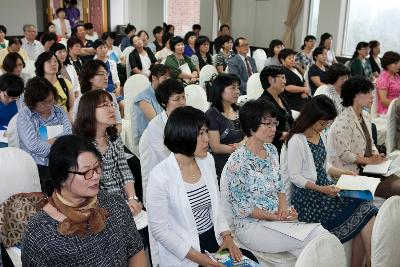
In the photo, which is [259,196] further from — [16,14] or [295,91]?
[16,14]

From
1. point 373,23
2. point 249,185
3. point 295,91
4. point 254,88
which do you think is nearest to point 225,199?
point 249,185

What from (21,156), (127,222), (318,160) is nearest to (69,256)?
(127,222)

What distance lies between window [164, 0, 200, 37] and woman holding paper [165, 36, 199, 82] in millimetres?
6668

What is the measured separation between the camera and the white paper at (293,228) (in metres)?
2.42

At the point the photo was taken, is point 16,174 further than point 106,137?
No

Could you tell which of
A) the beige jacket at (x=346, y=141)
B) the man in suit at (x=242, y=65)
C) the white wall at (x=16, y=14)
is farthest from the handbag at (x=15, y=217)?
the white wall at (x=16, y=14)

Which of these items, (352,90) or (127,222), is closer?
(127,222)

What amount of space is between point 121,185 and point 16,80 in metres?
1.62

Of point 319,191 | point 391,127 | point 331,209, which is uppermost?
point 391,127

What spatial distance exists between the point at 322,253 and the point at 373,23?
837cm

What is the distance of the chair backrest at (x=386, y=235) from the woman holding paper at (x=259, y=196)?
44cm

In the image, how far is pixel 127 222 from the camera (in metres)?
1.87

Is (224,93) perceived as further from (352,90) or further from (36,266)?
(36,266)

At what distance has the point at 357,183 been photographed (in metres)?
3.01
